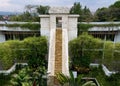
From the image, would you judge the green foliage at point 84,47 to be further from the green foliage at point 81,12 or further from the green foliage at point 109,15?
the green foliage at point 109,15

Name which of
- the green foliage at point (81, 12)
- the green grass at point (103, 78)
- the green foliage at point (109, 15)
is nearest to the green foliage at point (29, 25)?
the green grass at point (103, 78)

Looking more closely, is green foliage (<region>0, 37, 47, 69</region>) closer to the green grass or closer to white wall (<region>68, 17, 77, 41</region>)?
white wall (<region>68, 17, 77, 41</region>)

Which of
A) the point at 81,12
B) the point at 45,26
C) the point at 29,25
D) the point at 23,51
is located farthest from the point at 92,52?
the point at 81,12

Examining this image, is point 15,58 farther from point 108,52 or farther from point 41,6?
point 41,6

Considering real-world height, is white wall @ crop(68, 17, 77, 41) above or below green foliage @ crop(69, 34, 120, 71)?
above

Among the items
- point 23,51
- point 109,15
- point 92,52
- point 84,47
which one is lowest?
point 92,52

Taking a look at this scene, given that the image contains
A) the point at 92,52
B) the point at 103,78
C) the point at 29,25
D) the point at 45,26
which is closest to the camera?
the point at 103,78

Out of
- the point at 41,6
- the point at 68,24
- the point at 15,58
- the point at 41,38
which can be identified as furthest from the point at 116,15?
the point at 15,58

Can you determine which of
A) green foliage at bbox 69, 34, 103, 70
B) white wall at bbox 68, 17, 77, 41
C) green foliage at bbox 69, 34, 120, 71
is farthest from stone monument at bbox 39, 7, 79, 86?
green foliage at bbox 69, 34, 120, 71

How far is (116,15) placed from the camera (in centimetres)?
3175

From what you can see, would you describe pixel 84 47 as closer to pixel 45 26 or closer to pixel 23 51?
pixel 45 26

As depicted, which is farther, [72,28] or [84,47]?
[72,28]

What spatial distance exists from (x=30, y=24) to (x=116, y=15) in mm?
11443

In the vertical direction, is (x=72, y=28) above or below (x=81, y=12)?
below
